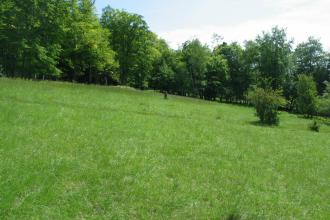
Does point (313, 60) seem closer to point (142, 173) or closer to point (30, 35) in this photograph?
point (30, 35)

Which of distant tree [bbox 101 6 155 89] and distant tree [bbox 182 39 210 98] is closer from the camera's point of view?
distant tree [bbox 101 6 155 89]

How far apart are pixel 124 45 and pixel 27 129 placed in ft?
218

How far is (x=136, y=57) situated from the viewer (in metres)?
80.4

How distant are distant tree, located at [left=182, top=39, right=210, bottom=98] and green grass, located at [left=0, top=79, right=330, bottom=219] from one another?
68.5 meters

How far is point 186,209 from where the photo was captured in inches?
402

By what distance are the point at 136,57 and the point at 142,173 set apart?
228ft

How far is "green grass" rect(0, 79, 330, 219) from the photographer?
9.80 meters

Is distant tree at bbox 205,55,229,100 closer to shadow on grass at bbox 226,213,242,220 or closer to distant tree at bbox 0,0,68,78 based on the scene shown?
distant tree at bbox 0,0,68,78

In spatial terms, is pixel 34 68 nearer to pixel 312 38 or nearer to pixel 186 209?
pixel 186 209

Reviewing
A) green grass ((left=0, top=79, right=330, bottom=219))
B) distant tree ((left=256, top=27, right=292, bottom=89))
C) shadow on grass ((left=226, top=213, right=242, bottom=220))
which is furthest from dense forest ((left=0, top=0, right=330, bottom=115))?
shadow on grass ((left=226, top=213, right=242, bottom=220))

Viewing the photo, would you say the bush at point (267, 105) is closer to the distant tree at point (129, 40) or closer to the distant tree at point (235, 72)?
the distant tree at point (129, 40)

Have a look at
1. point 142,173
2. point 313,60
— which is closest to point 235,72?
point 313,60

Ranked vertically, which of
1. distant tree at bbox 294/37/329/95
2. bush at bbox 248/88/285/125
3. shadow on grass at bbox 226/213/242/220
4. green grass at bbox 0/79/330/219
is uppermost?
distant tree at bbox 294/37/329/95

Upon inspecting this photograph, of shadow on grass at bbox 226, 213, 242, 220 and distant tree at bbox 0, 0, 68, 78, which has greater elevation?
distant tree at bbox 0, 0, 68, 78
